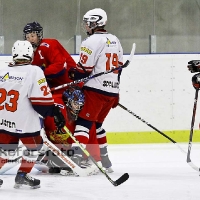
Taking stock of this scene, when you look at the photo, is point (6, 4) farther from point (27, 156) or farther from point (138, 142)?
point (27, 156)

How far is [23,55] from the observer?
3.87 meters

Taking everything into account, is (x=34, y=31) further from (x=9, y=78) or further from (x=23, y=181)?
(x=23, y=181)

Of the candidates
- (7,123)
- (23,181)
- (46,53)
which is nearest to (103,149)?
(46,53)

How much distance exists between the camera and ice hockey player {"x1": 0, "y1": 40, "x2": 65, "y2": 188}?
12.4ft

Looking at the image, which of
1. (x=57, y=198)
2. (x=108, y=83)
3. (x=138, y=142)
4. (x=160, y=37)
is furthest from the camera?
(x=160, y=37)

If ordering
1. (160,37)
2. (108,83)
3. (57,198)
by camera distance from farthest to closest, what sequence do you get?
(160,37) < (108,83) < (57,198)

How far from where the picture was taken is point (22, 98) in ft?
12.4

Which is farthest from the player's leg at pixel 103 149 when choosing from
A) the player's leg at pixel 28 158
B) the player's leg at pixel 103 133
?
the player's leg at pixel 28 158

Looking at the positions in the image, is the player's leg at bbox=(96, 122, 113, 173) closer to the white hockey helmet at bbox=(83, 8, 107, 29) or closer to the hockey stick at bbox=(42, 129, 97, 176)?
the hockey stick at bbox=(42, 129, 97, 176)

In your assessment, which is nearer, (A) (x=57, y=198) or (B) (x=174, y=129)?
(A) (x=57, y=198)

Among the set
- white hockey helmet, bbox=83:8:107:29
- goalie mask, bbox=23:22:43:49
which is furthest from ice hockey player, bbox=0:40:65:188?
goalie mask, bbox=23:22:43:49

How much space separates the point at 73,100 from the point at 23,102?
94 cm

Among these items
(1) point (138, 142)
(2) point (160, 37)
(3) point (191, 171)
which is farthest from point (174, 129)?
(3) point (191, 171)

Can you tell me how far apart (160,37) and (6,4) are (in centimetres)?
159
